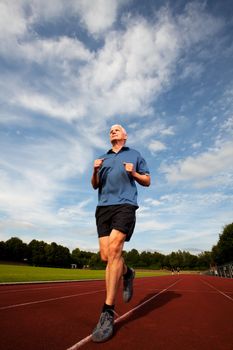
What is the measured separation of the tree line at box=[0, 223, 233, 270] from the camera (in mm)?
70062

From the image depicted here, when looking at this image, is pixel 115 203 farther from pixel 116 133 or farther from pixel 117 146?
pixel 116 133

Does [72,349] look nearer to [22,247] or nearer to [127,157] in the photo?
[127,157]

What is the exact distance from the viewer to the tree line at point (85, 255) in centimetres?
7006

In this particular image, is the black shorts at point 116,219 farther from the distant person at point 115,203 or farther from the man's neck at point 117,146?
the man's neck at point 117,146

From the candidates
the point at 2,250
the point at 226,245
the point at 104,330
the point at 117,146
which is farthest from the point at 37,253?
the point at 104,330

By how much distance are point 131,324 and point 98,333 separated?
93 cm

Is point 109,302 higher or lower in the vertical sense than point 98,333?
higher

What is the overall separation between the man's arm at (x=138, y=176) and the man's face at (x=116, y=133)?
2.25 feet

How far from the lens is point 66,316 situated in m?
4.03

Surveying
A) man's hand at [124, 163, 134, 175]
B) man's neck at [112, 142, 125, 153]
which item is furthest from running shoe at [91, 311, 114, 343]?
man's neck at [112, 142, 125, 153]

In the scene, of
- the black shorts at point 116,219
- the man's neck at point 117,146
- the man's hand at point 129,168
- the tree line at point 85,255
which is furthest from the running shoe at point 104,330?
the tree line at point 85,255

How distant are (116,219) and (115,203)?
222mm

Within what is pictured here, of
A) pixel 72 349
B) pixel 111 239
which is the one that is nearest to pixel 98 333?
pixel 72 349

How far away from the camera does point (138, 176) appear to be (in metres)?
3.85
